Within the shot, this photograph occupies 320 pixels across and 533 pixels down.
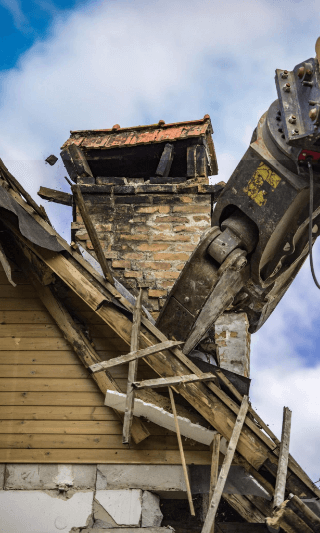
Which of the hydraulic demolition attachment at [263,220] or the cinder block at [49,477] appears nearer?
the hydraulic demolition attachment at [263,220]

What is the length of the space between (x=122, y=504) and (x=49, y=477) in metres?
0.72

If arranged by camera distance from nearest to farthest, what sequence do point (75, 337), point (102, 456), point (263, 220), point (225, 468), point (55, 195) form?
point (263, 220), point (225, 468), point (102, 456), point (75, 337), point (55, 195)

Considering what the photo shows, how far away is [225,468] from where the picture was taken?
5.14 meters

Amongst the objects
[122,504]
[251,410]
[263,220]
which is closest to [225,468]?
[251,410]

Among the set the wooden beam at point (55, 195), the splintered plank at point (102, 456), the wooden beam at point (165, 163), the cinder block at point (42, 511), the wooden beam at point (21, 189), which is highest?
the wooden beam at point (165, 163)

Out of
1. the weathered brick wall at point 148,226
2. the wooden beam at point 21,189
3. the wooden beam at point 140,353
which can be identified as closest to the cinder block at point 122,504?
the wooden beam at point 140,353

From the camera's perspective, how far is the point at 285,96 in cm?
446

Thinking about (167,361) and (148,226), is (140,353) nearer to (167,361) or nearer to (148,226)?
(167,361)

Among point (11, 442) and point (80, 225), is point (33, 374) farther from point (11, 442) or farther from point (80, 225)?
point (80, 225)

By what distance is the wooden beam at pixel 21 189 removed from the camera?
19.7ft

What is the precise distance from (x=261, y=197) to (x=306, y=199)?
1.16 ft

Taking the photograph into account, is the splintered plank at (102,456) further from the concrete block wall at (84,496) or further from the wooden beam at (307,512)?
the wooden beam at (307,512)

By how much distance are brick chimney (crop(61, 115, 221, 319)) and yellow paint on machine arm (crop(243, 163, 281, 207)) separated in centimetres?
261

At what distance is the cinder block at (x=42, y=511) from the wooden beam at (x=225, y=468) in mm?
1165
